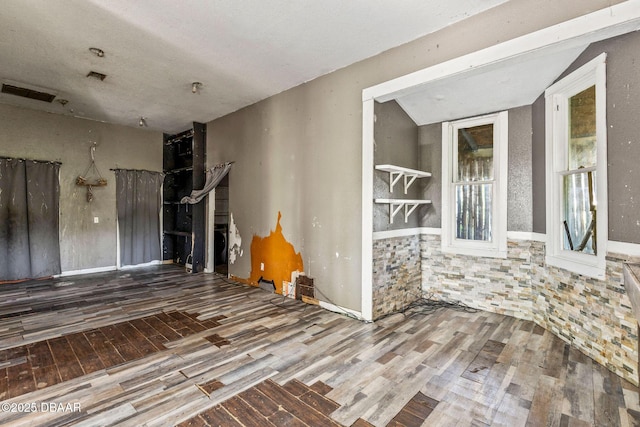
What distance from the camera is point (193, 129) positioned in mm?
5895

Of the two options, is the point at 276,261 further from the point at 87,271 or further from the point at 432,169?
the point at 87,271

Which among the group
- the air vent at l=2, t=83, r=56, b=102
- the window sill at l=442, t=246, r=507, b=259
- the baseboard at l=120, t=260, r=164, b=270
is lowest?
the baseboard at l=120, t=260, r=164, b=270

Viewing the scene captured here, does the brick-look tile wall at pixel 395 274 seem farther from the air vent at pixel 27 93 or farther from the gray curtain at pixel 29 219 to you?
the gray curtain at pixel 29 219

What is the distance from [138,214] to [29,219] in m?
1.67

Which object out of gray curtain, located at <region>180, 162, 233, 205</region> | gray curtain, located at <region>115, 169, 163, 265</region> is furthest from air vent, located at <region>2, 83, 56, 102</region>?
gray curtain, located at <region>180, 162, 233, 205</region>

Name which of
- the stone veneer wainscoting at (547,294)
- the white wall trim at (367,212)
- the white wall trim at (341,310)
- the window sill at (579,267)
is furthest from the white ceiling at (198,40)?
the white wall trim at (341,310)

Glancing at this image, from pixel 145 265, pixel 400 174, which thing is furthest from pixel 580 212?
pixel 145 265

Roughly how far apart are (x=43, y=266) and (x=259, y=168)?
4269 millimetres

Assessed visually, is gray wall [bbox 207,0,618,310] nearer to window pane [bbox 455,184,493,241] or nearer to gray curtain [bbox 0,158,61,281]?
window pane [bbox 455,184,493,241]

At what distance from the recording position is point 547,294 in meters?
3.11

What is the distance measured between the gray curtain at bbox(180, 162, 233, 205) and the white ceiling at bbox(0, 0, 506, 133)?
1262mm

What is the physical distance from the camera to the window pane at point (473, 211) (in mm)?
3795

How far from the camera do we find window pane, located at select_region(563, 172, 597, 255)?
266cm

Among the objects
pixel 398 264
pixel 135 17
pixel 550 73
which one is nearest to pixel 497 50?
pixel 550 73
